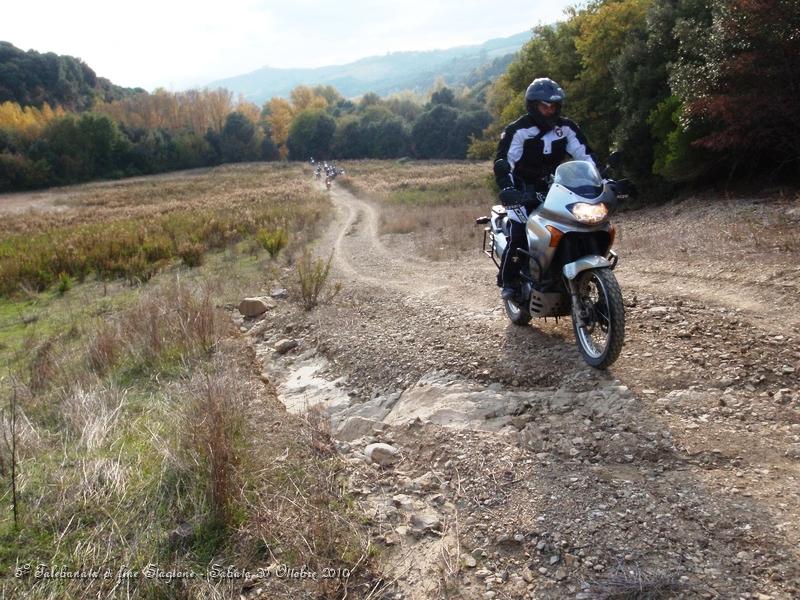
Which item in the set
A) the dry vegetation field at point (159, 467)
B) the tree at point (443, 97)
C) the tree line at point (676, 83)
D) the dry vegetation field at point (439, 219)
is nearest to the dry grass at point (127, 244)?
the dry vegetation field at point (439, 219)

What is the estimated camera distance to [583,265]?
4.07 metres

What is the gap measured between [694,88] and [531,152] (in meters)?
7.90

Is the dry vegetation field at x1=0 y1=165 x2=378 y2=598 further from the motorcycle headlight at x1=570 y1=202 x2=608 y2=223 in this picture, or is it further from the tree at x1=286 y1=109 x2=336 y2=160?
the tree at x1=286 y1=109 x2=336 y2=160

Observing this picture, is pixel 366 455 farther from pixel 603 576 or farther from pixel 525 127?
pixel 525 127

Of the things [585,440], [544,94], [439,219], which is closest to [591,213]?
[544,94]

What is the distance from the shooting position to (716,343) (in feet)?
14.0

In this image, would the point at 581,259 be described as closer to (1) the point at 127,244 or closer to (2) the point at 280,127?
(1) the point at 127,244

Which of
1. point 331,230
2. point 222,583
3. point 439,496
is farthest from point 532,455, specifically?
point 331,230

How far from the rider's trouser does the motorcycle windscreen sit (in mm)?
703

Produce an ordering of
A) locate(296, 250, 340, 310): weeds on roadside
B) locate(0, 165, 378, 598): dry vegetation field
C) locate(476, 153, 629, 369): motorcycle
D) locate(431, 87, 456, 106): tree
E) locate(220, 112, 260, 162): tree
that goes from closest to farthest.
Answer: locate(0, 165, 378, 598): dry vegetation field, locate(476, 153, 629, 369): motorcycle, locate(296, 250, 340, 310): weeds on roadside, locate(220, 112, 260, 162): tree, locate(431, 87, 456, 106): tree

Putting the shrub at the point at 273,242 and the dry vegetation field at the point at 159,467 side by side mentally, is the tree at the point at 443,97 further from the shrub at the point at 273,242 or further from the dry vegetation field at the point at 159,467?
the dry vegetation field at the point at 159,467

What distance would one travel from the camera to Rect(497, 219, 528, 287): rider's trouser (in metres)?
4.99

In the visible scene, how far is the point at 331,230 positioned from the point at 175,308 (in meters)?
13.3

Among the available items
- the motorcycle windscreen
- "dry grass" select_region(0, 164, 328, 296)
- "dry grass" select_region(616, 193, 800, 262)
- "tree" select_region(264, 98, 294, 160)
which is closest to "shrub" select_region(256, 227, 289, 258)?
"dry grass" select_region(0, 164, 328, 296)
